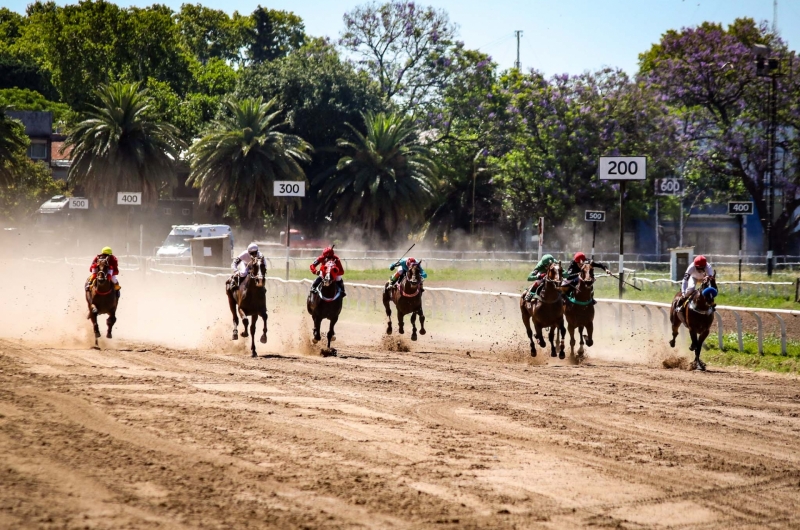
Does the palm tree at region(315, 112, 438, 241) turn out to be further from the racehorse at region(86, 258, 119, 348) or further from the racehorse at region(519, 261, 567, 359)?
the racehorse at region(519, 261, 567, 359)

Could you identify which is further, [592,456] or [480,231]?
[480,231]

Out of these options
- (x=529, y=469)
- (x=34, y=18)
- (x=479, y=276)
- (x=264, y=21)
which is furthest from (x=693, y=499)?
(x=34, y=18)

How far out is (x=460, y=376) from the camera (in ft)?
51.0

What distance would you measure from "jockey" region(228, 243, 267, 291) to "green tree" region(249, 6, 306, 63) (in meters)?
76.3

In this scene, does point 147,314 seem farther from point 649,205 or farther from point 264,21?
point 264,21

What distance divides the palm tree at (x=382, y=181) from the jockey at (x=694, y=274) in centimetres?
3897

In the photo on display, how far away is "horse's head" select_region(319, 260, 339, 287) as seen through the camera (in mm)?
19109

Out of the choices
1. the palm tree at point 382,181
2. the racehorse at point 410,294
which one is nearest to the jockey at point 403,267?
the racehorse at point 410,294

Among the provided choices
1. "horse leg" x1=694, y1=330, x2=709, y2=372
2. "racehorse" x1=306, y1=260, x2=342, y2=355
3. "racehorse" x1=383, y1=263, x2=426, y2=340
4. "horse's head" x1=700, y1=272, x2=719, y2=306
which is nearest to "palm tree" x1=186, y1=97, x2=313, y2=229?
"racehorse" x1=383, y1=263, x2=426, y2=340

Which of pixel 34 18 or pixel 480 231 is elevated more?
pixel 34 18

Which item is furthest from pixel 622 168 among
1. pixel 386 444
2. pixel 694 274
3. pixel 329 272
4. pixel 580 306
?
pixel 386 444

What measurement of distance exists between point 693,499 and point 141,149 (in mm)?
52109

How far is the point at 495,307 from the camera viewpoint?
24859mm

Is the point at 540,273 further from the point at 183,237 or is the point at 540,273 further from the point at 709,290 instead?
the point at 183,237
